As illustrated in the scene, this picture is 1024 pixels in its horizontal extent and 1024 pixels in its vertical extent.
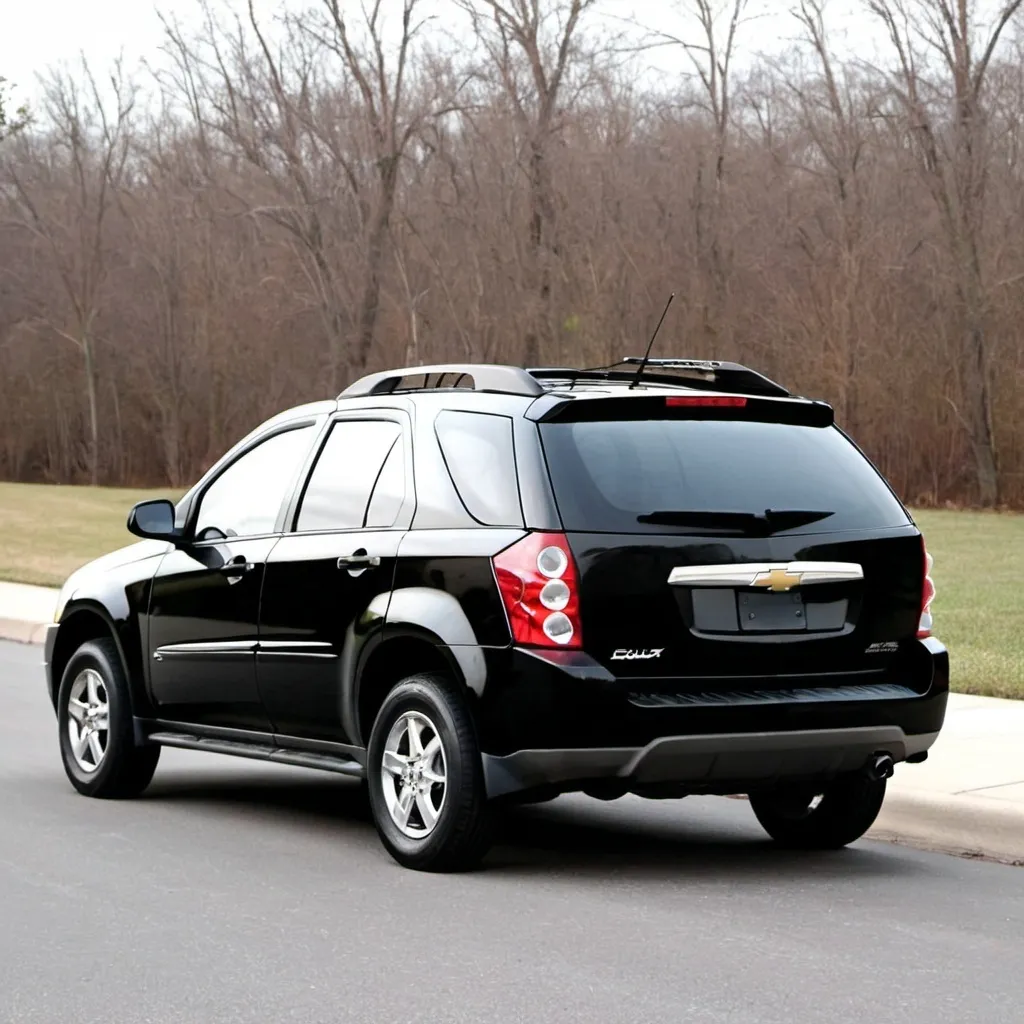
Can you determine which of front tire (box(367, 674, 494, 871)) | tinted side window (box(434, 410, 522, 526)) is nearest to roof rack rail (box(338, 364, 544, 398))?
tinted side window (box(434, 410, 522, 526))

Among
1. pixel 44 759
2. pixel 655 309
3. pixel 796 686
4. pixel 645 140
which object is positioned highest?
pixel 645 140

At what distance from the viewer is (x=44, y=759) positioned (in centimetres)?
1050

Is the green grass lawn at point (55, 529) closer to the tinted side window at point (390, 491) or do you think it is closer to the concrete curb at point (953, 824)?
the tinted side window at point (390, 491)

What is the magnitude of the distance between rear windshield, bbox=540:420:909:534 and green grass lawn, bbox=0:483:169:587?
676 inches

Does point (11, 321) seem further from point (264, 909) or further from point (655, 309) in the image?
point (264, 909)

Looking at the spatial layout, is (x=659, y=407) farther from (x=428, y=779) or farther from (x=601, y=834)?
(x=601, y=834)

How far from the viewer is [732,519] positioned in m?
7.00

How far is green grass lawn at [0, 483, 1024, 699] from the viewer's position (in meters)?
14.7

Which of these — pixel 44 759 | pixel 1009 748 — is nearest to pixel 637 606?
pixel 1009 748

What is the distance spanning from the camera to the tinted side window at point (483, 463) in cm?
704

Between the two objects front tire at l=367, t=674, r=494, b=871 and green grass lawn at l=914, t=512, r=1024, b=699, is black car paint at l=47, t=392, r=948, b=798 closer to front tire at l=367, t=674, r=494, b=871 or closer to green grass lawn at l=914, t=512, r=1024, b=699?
front tire at l=367, t=674, r=494, b=871

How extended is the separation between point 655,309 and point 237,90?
39.6 feet

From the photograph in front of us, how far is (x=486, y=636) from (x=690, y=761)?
83cm

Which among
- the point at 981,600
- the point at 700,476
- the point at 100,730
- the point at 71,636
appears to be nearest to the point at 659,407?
the point at 700,476
